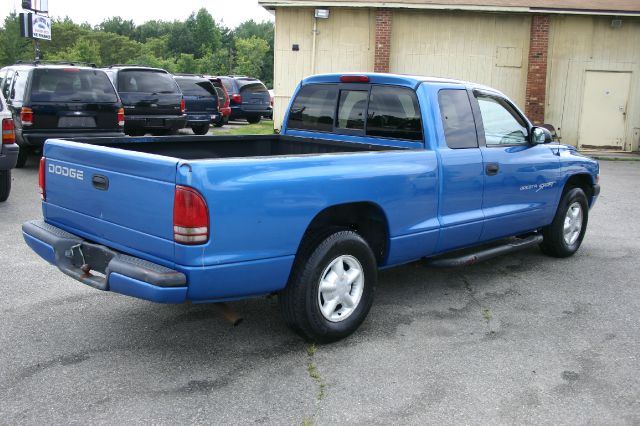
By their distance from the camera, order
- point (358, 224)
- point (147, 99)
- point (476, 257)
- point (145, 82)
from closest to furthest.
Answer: point (358, 224) < point (476, 257) < point (147, 99) < point (145, 82)

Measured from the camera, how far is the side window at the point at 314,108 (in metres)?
5.88

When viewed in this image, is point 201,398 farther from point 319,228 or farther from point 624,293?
point 624,293

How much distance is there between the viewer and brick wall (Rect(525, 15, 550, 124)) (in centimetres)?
1805

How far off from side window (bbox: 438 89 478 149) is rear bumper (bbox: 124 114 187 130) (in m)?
10.9

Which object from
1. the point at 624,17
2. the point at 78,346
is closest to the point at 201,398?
the point at 78,346

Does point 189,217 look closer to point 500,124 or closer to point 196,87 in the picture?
point 500,124

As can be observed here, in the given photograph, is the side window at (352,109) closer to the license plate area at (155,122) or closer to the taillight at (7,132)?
the taillight at (7,132)

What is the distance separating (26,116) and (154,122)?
14.5 feet

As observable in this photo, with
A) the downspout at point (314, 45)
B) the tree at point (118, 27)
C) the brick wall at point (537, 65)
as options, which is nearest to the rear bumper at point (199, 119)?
the downspout at point (314, 45)

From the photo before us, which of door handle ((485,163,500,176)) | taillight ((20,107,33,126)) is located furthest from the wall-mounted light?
door handle ((485,163,500,176))

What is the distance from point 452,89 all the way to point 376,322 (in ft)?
6.54

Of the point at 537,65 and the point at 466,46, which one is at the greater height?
the point at 466,46

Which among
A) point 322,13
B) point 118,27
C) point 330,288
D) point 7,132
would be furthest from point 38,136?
point 118,27

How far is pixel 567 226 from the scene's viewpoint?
6.99 m
